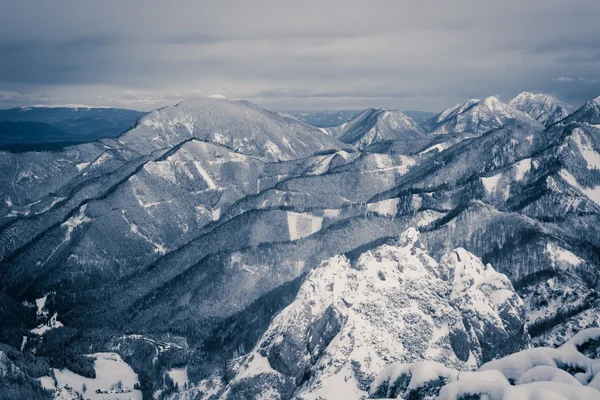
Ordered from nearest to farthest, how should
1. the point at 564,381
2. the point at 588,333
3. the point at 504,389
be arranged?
1. the point at 504,389
2. the point at 564,381
3. the point at 588,333

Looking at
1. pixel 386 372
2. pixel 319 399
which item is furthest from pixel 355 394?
pixel 386 372

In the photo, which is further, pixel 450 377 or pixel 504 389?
pixel 450 377

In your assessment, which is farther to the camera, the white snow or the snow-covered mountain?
the white snow

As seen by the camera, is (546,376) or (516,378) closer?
(546,376)

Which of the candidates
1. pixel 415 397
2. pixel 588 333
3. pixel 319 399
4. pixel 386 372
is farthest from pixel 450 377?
pixel 319 399

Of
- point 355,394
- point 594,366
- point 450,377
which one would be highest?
point 594,366

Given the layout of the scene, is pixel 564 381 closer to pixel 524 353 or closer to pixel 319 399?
pixel 524 353

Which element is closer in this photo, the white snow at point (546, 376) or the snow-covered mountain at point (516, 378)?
the snow-covered mountain at point (516, 378)

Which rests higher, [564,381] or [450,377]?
[564,381]

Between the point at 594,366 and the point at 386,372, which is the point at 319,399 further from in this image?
the point at 594,366

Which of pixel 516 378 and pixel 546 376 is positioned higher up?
pixel 546 376

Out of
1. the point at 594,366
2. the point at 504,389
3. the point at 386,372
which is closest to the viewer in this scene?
the point at 504,389
